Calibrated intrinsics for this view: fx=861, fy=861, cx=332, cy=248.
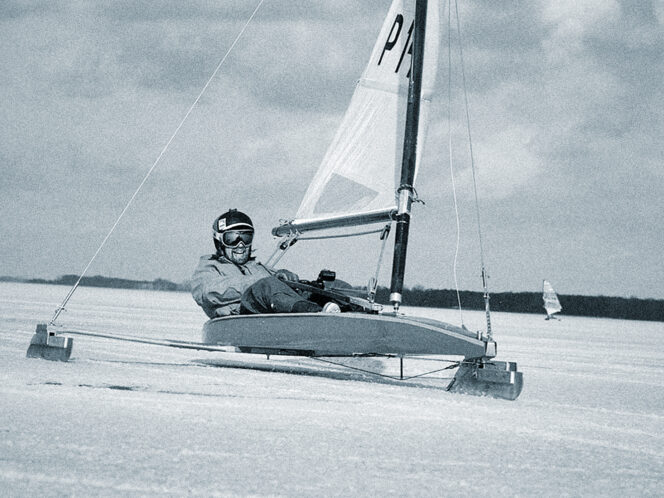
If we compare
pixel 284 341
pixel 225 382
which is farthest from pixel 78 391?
pixel 284 341

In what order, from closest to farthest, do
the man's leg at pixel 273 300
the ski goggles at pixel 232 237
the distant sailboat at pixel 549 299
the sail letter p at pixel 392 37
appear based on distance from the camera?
the man's leg at pixel 273 300
the ski goggles at pixel 232 237
the sail letter p at pixel 392 37
the distant sailboat at pixel 549 299

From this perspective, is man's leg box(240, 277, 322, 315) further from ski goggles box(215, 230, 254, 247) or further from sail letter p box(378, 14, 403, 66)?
sail letter p box(378, 14, 403, 66)

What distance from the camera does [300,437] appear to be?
3715 millimetres

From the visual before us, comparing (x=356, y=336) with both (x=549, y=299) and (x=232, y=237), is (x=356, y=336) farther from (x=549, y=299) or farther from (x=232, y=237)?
(x=549, y=299)

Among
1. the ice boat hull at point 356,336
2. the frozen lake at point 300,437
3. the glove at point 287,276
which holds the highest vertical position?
the glove at point 287,276

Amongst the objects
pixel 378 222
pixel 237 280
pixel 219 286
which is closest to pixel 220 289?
pixel 219 286

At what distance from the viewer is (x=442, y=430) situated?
4137 mm

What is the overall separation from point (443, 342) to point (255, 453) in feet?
8.47

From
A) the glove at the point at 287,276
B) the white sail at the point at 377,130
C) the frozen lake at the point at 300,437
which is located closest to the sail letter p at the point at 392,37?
the white sail at the point at 377,130

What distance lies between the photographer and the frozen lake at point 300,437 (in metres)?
2.83

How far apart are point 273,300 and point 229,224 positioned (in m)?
1.01

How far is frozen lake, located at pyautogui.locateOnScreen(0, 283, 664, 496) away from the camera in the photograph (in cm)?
283

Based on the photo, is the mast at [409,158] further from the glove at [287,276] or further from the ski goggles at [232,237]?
A: the ski goggles at [232,237]

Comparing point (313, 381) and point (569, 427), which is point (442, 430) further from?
point (313, 381)
